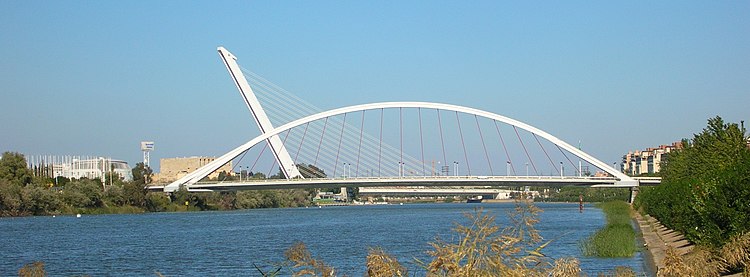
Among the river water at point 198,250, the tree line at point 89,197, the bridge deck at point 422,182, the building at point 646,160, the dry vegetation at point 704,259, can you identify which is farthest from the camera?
the building at point 646,160

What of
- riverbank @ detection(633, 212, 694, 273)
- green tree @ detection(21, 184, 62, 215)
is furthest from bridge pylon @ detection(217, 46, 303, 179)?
riverbank @ detection(633, 212, 694, 273)

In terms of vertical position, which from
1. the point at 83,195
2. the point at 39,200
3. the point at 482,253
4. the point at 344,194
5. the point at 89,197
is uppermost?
the point at 83,195

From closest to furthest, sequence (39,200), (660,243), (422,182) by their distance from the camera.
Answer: (660,243), (39,200), (422,182)

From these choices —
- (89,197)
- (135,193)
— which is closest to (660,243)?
(89,197)

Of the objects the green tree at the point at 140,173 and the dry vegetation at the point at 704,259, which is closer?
the dry vegetation at the point at 704,259

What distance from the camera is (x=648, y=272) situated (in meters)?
22.5

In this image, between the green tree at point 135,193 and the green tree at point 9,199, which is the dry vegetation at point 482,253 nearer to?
the green tree at point 9,199

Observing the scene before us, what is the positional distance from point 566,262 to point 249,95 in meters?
78.4

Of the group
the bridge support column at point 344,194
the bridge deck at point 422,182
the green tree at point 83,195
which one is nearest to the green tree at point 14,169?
the green tree at point 83,195

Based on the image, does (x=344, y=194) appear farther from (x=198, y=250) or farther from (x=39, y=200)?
(x=198, y=250)

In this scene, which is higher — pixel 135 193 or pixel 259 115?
pixel 259 115

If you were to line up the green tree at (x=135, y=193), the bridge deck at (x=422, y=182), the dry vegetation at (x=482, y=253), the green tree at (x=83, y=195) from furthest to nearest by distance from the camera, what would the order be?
the green tree at (x=135, y=193) < the green tree at (x=83, y=195) < the bridge deck at (x=422, y=182) < the dry vegetation at (x=482, y=253)

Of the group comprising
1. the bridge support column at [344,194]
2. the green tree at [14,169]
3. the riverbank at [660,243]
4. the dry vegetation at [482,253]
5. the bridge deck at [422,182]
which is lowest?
the riverbank at [660,243]

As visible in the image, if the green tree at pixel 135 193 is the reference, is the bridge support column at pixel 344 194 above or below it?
below
